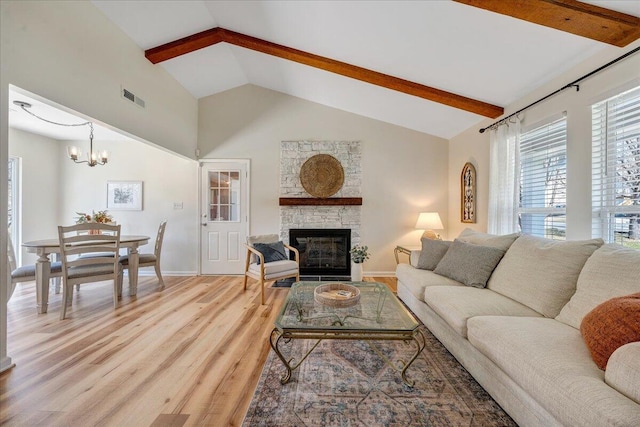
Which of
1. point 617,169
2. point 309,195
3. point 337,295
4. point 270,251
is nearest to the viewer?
point 617,169

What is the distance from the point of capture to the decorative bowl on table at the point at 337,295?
2051mm

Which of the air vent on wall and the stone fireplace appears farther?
the stone fireplace

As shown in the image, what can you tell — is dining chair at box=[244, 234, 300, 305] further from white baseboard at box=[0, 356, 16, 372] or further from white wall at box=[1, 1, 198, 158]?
white baseboard at box=[0, 356, 16, 372]

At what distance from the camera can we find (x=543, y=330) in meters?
1.50

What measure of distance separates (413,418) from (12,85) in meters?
3.38

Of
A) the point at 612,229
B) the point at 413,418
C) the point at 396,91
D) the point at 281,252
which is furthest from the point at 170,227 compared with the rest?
the point at 612,229

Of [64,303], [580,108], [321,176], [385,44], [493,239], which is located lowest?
[64,303]

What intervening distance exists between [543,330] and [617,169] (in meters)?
1.47

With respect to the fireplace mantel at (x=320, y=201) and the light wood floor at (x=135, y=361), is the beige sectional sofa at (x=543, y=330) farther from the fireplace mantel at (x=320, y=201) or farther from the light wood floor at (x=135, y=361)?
the fireplace mantel at (x=320, y=201)

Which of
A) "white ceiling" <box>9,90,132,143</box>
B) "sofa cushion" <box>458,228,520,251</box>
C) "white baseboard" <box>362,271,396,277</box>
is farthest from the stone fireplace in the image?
"white ceiling" <box>9,90,132,143</box>

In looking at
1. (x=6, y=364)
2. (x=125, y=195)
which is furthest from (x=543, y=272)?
(x=125, y=195)

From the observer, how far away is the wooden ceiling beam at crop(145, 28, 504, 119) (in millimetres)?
3379

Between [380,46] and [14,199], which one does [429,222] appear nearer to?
[380,46]

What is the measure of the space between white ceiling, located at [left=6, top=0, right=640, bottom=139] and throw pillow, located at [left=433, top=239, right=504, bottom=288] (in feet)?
5.63
